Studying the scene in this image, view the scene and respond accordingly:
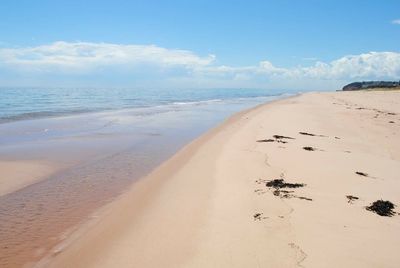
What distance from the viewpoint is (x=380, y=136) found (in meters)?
14.7

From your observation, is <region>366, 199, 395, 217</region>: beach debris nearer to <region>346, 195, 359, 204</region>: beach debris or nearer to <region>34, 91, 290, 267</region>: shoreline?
<region>346, 195, 359, 204</region>: beach debris

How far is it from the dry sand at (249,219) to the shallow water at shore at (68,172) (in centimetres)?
53

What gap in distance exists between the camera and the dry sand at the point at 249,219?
4684 mm

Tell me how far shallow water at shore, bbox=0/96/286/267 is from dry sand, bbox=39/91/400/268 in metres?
0.53

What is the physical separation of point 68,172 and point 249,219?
6.45 metres

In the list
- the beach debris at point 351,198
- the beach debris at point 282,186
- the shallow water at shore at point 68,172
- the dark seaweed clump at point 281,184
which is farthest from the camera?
the dark seaweed clump at point 281,184

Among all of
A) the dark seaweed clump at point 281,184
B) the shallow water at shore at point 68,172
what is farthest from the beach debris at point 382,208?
the shallow water at shore at point 68,172

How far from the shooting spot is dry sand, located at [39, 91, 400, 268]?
15.4 ft

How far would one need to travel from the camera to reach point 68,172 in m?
10.5

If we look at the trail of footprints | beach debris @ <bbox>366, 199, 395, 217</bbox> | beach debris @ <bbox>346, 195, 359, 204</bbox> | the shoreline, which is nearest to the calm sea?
the shoreline

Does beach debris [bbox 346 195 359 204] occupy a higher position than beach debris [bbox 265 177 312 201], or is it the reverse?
beach debris [bbox 265 177 312 201]

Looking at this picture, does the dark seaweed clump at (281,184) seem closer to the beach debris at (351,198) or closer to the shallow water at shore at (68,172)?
the beach debris at (351,198)

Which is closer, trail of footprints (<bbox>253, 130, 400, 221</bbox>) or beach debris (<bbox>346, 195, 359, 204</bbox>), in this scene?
trail of footprints (<bbox>253, 130, 400, 221</bbox>)

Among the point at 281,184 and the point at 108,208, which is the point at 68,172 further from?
the point at 281,184
